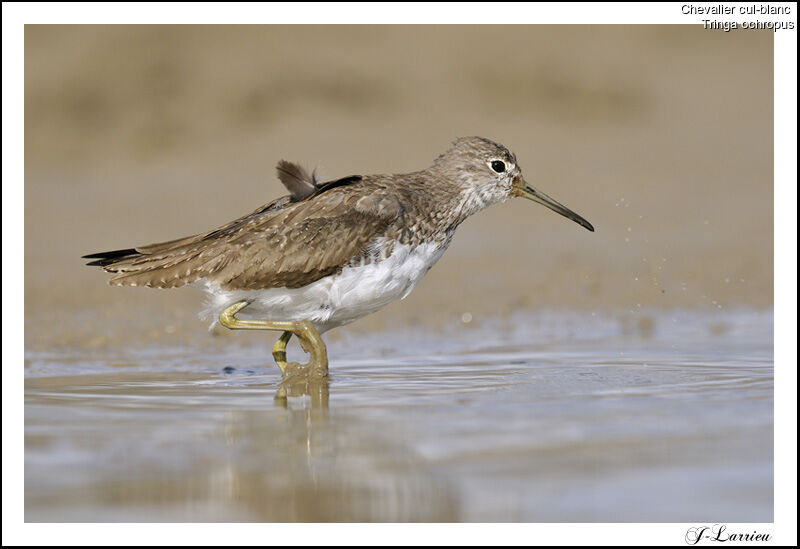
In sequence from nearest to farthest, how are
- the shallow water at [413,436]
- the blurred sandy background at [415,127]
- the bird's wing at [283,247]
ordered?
1. the shallow water at [413,436]
2. the bird's wing at [283,247]
3. the blurred sandy background at [415,127]

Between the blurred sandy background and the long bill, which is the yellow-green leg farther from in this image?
the blurred sandy background

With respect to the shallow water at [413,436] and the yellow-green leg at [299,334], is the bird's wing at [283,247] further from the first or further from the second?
the shallow water at [413,436]

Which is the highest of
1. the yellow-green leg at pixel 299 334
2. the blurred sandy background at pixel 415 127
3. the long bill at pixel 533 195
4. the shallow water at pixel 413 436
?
the blurred sandy background at pixel 415 127

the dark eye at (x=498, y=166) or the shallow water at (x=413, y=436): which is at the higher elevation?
the dark eye at (x=498, y=166)

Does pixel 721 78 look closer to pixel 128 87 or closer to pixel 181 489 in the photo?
pixel 128 87

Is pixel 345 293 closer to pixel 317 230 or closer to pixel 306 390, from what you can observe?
pixel 317 230

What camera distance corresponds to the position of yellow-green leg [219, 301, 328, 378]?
26.7 feet

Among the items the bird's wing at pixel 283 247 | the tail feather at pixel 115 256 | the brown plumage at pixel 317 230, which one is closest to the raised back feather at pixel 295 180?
the brown plumage at pixel 317 230

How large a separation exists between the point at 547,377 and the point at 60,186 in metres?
10.5

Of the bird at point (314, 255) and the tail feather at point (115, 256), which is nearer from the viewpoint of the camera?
the bird at point (314, 255)

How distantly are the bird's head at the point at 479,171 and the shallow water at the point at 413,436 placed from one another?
1308 mm

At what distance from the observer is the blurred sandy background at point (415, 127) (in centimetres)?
1516

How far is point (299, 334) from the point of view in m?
8.27

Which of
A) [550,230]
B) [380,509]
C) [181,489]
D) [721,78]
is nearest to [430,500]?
[380,509]
